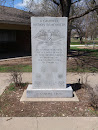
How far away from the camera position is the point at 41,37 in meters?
4.02

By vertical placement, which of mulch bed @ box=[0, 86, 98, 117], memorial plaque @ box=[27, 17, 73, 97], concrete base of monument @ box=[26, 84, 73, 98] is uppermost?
memorial plaque @ box=[27, 17, 73, 97]

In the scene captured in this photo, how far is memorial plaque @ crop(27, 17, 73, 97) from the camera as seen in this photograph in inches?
156

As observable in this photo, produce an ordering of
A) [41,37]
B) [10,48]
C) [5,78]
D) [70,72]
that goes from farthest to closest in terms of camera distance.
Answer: [10,48] < [70,72] < [5,78] < [41,37]

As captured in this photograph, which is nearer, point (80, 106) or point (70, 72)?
point (80, 106)

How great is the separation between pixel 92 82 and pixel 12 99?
314 cm
